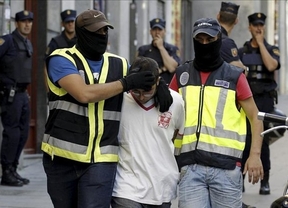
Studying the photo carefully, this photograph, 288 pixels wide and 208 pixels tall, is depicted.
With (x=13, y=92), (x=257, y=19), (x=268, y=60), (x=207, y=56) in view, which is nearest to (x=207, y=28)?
(x=207, y=56)

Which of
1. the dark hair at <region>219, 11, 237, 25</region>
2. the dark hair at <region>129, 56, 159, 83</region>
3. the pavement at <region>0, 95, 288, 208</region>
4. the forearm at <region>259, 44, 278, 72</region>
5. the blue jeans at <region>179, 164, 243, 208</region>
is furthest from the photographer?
the forearm at <region>259, 44, 278, 72</region>

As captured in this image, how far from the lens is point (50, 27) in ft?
41.1

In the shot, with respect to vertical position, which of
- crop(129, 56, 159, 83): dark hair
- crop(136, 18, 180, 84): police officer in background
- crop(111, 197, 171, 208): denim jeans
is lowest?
crop(111, 197, 171, 208): denim jeans

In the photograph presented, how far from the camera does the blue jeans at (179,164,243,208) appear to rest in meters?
5.34

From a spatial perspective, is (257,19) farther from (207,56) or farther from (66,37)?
(207,56)

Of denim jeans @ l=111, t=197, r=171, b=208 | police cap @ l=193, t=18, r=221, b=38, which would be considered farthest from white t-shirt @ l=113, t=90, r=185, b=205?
police cap @ l=193, t=18, r=221, b=38

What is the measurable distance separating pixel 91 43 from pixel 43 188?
4968 mm

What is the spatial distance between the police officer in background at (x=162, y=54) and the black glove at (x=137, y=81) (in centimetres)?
595

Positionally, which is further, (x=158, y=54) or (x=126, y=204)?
(x=158, y=54)

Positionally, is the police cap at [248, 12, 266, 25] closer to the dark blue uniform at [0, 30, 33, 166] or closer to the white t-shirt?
the dark blue uniform at [0, 30, 33, 166]

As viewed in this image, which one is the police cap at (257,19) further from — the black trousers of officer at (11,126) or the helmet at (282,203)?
the helmet at (282,203)

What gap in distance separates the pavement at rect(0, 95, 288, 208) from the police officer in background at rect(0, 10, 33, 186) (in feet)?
1.03

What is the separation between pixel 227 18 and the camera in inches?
311

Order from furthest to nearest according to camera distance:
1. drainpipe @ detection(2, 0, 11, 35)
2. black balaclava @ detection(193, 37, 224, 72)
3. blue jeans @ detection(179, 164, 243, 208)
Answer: drainpipe @ detection(2, 0, 11, 35), black balaclava @ detection(193, 37, 224, 72), blue jeans @ detection(179, 164, 243, 208)
